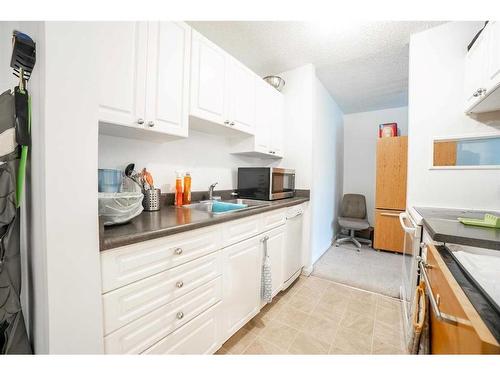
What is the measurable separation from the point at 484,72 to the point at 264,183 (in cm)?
172

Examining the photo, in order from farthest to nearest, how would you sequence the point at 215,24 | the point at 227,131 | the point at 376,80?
the point at 376,80 < the point at 227,131 < the point at 215,24

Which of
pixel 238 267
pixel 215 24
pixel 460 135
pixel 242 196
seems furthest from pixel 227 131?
pixel 460 135

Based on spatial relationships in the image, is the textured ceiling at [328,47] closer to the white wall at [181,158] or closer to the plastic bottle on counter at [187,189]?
the white wall at [181,158]

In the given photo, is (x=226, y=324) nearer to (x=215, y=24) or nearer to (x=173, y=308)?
(x=173, y=308)

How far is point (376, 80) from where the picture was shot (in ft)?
8.53

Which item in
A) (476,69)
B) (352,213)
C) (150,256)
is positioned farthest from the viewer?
(352,213)

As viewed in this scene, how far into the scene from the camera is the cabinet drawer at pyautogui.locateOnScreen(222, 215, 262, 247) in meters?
1.21

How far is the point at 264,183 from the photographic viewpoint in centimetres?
193

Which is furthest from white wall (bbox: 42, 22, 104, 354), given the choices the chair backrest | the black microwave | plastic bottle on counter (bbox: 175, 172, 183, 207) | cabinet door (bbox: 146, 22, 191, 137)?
the chair backrest

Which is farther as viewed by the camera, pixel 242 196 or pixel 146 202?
pixel 242 196

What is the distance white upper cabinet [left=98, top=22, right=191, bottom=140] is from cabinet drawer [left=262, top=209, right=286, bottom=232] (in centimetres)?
89

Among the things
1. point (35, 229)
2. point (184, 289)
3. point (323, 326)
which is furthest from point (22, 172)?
point (323, 326)

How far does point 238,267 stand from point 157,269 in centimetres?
59

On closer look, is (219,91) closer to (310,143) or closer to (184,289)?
(310,143)
